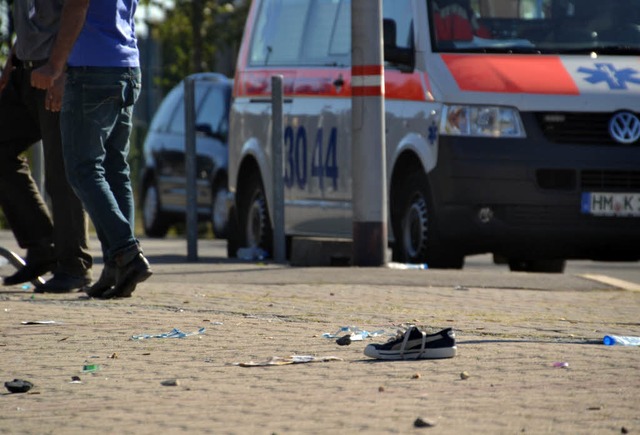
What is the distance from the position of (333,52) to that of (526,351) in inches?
241

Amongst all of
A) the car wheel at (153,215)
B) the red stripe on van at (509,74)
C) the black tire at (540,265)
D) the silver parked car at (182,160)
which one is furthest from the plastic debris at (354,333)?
the car wheel at (153,215)

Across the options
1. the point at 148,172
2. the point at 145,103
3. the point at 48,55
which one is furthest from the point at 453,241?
the point at 145,103

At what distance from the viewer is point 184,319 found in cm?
704

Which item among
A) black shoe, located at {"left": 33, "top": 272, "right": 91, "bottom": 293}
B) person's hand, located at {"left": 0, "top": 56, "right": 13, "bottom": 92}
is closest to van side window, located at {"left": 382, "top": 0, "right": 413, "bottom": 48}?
person's hand, located at {"left": 0, "top": 56, "right": 13, "bottom": 92}

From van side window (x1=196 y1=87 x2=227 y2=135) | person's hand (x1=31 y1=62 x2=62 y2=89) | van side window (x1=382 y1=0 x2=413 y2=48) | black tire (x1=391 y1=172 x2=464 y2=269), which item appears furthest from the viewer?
van side window (x1=196 y1=87 x2=227 y2=135)

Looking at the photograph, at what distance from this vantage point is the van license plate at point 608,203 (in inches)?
399

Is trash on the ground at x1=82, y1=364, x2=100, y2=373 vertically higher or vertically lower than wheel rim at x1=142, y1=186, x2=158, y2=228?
higher

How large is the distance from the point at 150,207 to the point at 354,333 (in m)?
13.3

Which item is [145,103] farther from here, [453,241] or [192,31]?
[453,241]

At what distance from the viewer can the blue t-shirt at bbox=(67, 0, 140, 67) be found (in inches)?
312

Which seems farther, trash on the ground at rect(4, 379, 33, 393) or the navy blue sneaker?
the navy blue sneaker

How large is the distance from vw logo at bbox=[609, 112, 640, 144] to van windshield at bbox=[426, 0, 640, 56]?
64 cm

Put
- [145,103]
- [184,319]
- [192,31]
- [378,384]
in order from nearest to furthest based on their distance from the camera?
1. [378,384]
2. [184,319]
3. [192,31]
4. [145,103]

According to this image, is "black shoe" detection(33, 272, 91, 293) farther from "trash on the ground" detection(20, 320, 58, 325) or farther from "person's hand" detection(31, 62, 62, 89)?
"trash on the ground" detection(20, 320, 58, 325)
